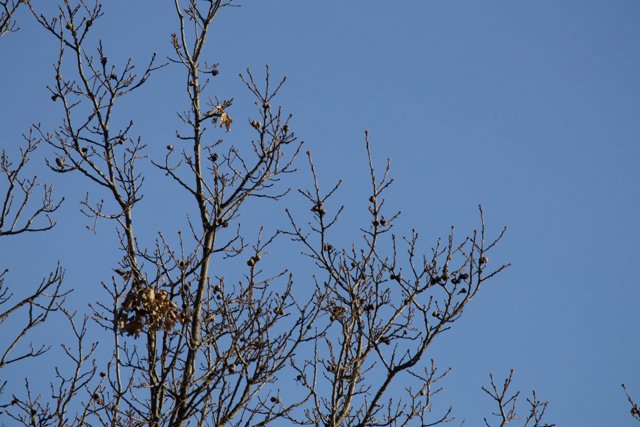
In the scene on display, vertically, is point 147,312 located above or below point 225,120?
below

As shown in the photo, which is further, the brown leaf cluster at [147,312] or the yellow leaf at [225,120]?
the yellow leaf at [225,120]

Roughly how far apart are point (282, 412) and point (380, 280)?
1.57 meters

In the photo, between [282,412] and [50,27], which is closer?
[282,412]

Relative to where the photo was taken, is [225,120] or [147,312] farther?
[225,120]

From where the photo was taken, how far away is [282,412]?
720cm

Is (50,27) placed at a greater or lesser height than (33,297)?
greater

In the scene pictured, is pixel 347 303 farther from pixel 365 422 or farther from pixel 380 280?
pixel 365 422

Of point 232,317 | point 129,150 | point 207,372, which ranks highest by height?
point 129,150

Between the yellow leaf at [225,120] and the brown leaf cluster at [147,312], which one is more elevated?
the yellow leaf at [225,120]

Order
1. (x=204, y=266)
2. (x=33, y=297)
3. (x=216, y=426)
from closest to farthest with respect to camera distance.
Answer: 1. (x=216, y=426)
2. (x=204, y=266)
3. (x=33, y=297)

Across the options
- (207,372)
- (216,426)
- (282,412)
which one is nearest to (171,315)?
(207,372)

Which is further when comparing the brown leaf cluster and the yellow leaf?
the yellow leaf

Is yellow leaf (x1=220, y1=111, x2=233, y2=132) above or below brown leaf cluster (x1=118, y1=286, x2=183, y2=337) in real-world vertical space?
above

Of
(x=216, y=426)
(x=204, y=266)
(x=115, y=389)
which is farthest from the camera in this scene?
(x=204, y=266)
